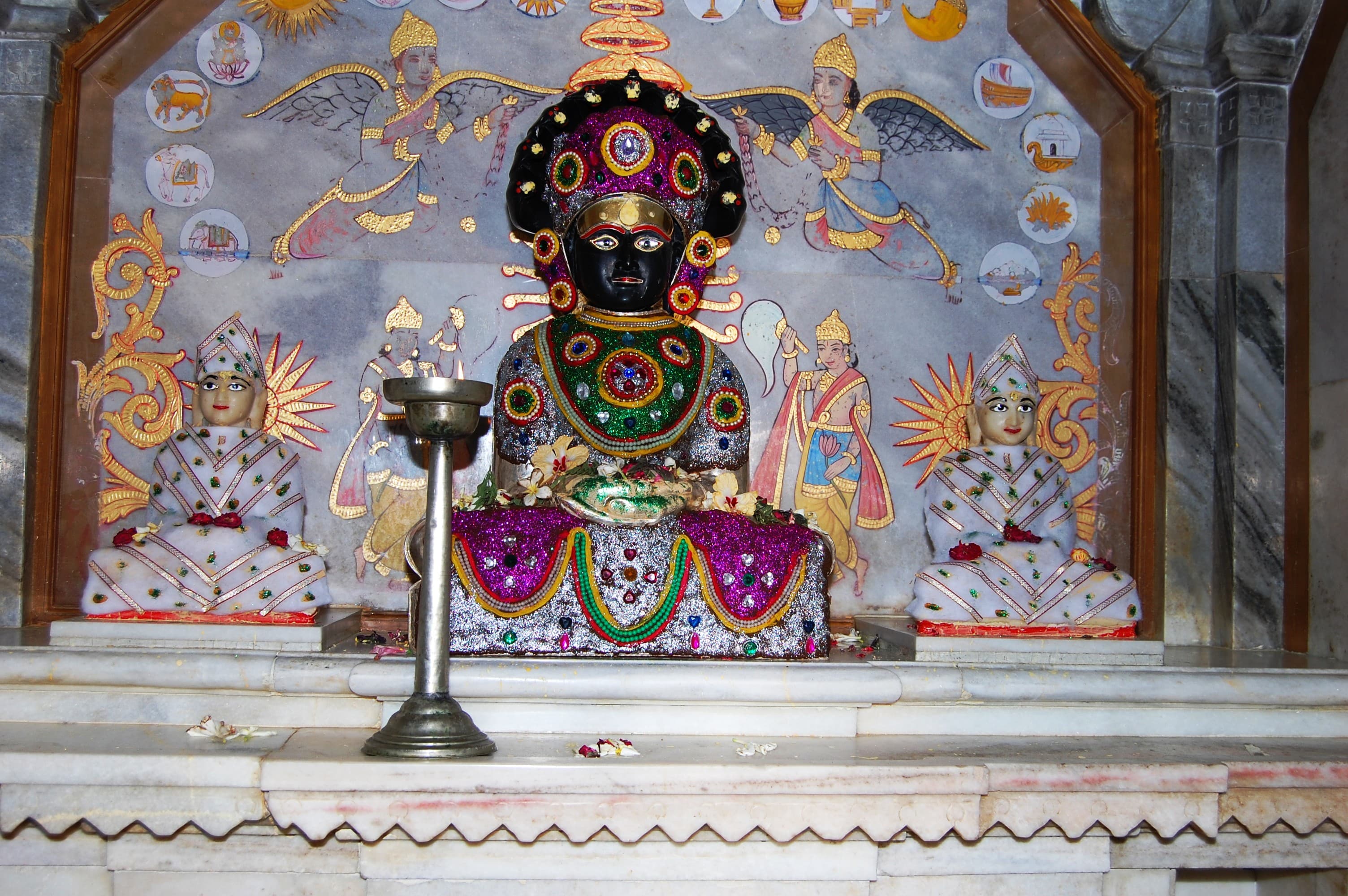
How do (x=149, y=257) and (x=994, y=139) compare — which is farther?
(x=994, y=139)

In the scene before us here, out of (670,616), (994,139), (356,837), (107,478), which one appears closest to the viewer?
(356,837)

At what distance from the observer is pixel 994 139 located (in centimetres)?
620

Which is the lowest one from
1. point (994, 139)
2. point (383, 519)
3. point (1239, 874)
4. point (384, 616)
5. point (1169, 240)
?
point (1239, 874)

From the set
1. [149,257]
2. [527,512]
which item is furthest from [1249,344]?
[149,257]

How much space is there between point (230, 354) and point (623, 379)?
5.60ft

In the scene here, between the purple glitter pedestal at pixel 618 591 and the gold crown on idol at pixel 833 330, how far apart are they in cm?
164

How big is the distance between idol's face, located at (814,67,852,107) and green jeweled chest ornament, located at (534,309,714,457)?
1649 millimetres

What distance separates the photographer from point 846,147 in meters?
6.16

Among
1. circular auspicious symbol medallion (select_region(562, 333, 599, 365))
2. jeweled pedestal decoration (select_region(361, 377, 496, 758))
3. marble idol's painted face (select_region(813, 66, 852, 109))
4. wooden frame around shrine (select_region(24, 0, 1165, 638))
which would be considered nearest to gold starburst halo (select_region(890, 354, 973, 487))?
wooden frame around shrine (select_region(24, 0, 1165, 638))

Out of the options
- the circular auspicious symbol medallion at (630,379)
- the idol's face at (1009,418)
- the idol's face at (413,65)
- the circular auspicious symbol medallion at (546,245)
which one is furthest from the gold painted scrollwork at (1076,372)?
the idol's face at (413,65)

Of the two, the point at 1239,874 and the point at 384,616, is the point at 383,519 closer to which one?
the point at 384,616

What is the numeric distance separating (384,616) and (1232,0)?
4.99 metres

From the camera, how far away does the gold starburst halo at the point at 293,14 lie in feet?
19.4

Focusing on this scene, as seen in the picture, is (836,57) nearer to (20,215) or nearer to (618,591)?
(618,591)
